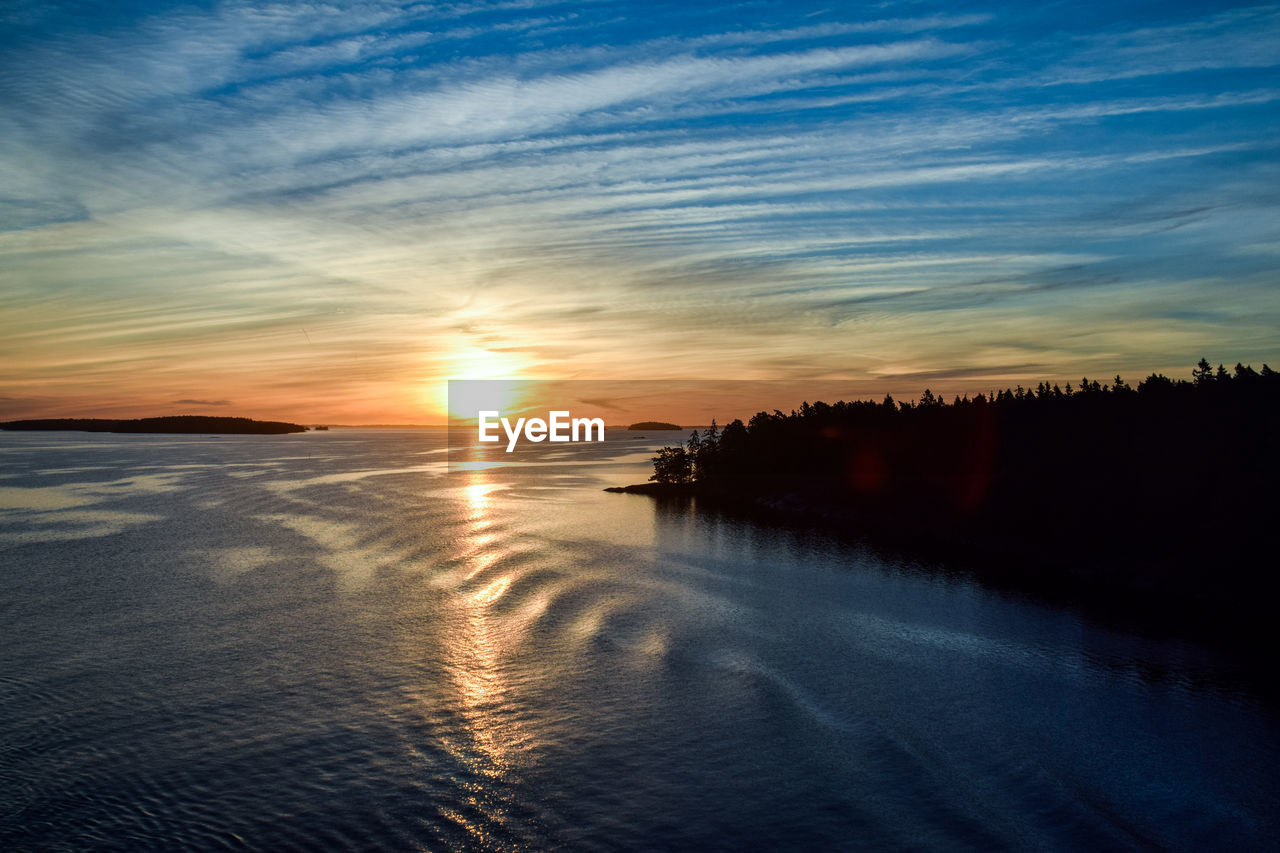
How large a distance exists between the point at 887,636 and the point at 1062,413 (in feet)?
218

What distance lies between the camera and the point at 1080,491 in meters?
77.3

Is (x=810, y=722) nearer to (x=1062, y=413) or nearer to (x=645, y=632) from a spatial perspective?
(x=645, y=632)

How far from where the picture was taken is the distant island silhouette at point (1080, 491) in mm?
60469

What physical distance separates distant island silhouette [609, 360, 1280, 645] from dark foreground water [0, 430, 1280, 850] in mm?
13353

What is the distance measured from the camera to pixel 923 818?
85.5ft

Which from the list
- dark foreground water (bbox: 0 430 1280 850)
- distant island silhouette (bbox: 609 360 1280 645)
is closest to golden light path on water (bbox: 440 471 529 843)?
dark foreground water (bbox: 0 430 1280 850)

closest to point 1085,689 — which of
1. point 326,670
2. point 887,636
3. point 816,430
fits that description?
point 887,636

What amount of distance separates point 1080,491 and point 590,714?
208ft

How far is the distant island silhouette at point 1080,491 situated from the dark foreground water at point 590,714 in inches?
526

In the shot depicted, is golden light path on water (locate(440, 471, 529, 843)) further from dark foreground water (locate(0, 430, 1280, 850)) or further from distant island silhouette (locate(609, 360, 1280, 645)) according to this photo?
distant island silhouette (locate(609, 360, 1280, 645))

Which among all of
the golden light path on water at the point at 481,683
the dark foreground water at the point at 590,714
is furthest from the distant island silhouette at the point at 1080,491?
the golden light path on water at the point at 481,683

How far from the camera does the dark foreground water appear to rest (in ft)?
84.5

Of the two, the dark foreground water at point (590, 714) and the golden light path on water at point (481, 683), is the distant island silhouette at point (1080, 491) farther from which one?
the golden light path on water at point (481, 683)

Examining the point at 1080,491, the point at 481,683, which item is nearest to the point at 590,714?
the point at 481,683
